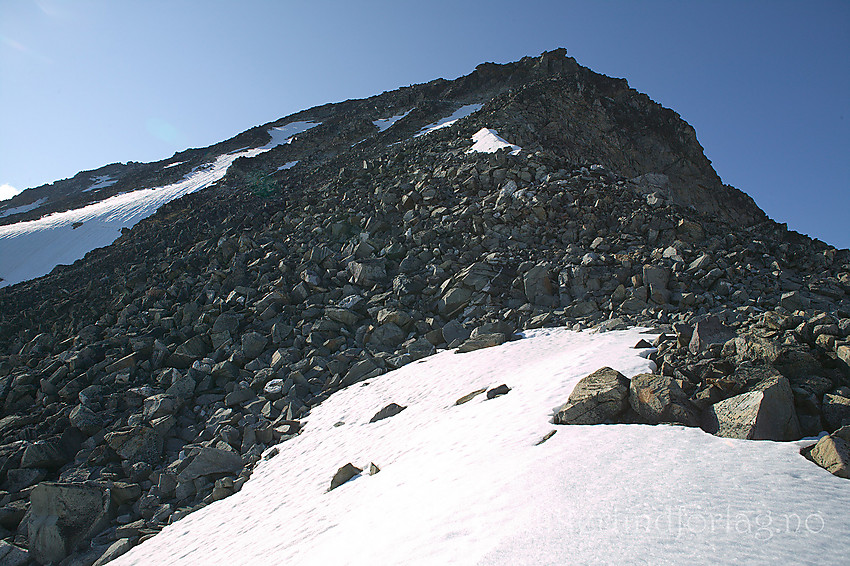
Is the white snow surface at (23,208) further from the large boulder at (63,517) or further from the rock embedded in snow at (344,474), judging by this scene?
the rock embedded in snow at (344,474)

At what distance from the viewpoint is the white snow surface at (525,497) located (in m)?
3.03

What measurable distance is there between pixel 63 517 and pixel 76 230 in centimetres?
2453

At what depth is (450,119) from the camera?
28062 millimetres

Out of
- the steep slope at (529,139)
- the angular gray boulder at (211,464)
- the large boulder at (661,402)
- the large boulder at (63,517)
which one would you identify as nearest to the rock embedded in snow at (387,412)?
the angular gray boulder at (211,464)

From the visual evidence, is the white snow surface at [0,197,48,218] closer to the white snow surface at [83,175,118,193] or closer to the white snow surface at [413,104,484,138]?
the white snow surface at [83,175,118,193]

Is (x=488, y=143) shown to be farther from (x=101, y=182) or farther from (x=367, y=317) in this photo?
(x=101, y=182)

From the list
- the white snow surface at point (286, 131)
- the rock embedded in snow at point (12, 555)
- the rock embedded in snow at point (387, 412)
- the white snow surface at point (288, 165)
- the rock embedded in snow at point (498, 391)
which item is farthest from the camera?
the white snow surface at point (286, 131)

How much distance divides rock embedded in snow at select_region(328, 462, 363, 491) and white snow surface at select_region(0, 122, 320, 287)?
2318 centimetres

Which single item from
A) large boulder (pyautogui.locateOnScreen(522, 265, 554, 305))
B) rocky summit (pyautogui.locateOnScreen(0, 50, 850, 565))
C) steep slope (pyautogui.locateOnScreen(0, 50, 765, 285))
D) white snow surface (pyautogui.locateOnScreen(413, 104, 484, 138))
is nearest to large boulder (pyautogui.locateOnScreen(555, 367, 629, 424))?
rocky summit (pyautogui.locateOnScreen(0, 50, 850, 565))

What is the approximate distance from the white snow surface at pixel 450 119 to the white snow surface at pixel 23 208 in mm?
36630

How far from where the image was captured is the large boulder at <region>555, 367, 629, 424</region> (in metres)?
5.14

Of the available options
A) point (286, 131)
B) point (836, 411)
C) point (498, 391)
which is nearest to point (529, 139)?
point (498, 391)

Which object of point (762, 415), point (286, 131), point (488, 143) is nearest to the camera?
point (762, 415)

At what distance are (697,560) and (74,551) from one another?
8.59 meters
